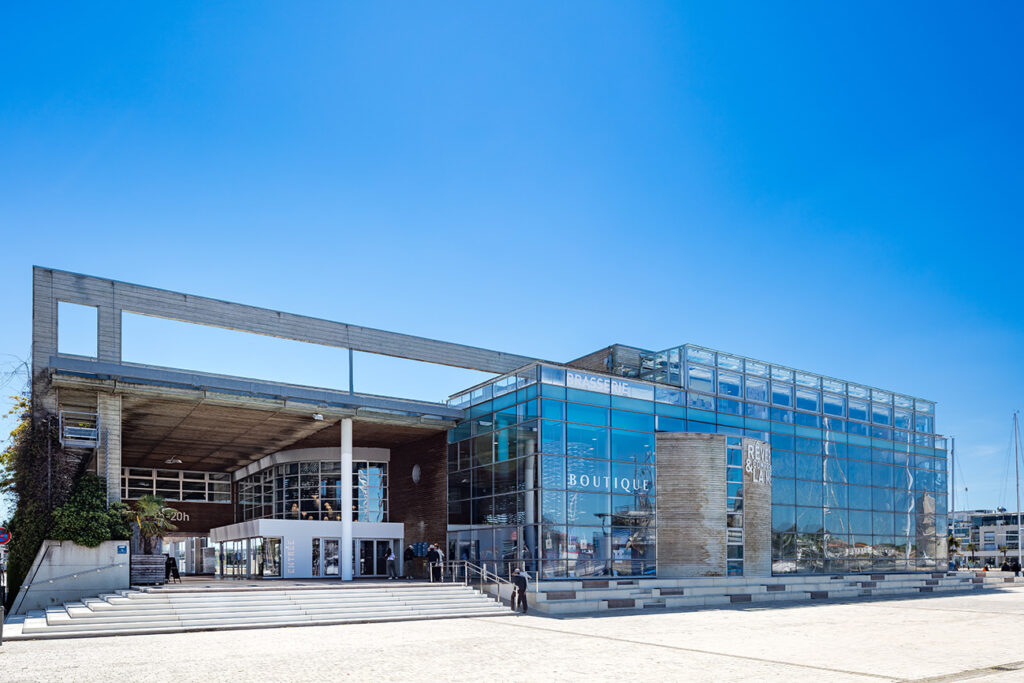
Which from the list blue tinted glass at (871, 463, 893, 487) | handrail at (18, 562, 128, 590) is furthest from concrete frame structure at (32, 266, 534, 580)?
blue tinted glass at (871, 463, 893, 487)

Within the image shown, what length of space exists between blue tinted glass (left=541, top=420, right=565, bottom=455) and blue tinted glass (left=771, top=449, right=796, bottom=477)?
35.3 feet

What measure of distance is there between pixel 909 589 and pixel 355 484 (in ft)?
75.5

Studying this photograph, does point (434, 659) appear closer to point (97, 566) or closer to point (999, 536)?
point (97, 566)

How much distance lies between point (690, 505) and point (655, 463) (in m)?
1.85

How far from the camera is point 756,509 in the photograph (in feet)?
101

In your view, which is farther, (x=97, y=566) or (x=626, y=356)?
(x=626, y=356)

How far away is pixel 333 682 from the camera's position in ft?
37.4

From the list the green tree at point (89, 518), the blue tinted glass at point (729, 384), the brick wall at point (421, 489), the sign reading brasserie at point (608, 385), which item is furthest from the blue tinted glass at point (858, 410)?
the green tree at point (89, 518)

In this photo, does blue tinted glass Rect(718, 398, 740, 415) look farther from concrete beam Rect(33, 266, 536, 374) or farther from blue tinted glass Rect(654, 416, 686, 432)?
concrete beam Rect(33, 266, 536, 374)

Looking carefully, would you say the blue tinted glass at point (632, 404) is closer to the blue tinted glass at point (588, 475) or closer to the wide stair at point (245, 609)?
the blue tinted glass at point (588, 475)

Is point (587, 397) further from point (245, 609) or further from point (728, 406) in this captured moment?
point (245, 609)

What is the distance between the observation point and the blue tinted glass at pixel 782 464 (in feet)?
110

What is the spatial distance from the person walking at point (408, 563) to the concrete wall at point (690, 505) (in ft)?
30.2

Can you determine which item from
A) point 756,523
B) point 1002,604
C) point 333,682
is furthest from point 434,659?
point 1002,604
